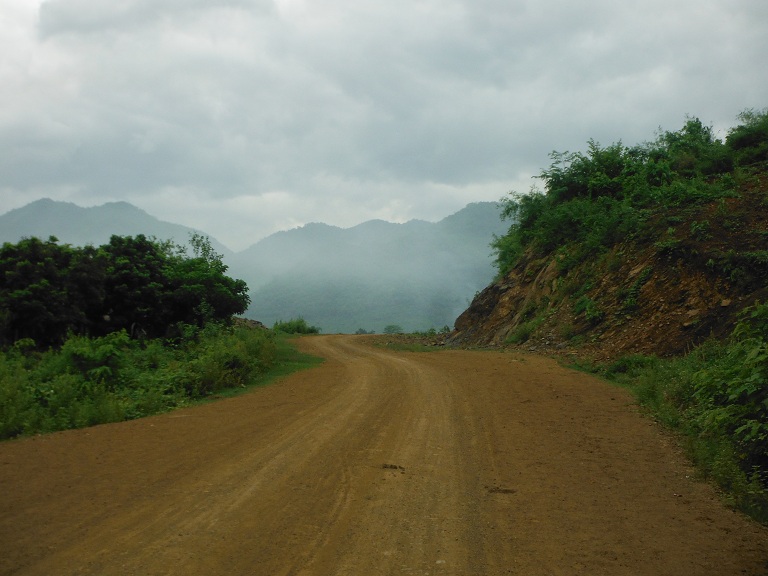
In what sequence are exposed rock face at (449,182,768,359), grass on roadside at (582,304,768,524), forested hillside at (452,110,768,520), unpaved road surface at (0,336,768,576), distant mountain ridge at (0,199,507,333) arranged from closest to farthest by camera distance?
unpaved road surface at (0,336,768,576) < grass on roadside at (582,304,768,524) < forested hillside at (452,110,768,520) < exposed rock face at (449,182,768,359) < distant mountain ridge at (0,199,507,333)

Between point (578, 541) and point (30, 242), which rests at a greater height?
point (30, 242)

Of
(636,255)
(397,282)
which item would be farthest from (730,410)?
(397,282)

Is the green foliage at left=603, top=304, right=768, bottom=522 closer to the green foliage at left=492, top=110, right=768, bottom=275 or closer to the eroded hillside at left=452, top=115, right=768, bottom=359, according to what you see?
the eroded hillside at left=452, top=115, right=768, bottom=359

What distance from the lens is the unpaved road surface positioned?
5.13 meters

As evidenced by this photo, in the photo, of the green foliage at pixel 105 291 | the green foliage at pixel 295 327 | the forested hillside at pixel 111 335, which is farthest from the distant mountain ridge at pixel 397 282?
the forested hillside at pixel 111 335

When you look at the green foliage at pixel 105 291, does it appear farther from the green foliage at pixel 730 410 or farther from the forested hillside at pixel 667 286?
the green foliage at pixel 730 410

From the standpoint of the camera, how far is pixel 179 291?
87.7 ft

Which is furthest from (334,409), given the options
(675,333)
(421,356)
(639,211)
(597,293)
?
(639,211)

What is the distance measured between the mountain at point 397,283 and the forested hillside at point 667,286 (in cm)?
4570

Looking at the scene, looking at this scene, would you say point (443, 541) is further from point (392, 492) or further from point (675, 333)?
point (675, 333)

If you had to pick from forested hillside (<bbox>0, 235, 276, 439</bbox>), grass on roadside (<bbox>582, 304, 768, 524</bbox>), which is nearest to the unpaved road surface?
grass on roadside (<bbox>582, 304, 768, 524</bbox>)

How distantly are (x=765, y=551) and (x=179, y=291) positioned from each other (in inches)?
982

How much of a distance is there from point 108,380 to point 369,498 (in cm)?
954

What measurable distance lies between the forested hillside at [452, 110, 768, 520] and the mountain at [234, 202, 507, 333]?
45700 mm
